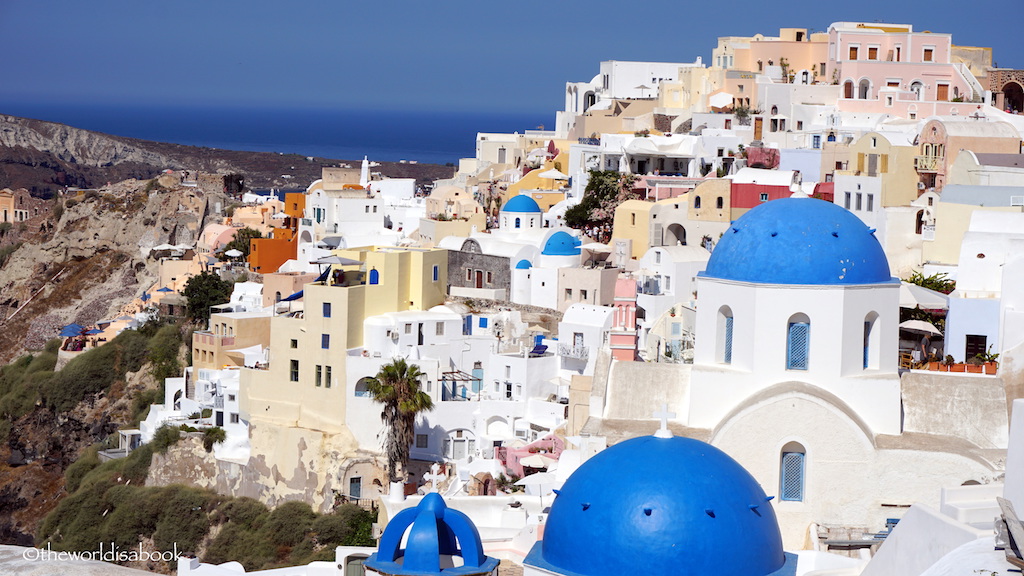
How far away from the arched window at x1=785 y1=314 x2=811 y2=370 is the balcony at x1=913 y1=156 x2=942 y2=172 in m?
21.0

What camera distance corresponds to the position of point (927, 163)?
1687 inches

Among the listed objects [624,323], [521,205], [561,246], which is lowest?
[624,323]

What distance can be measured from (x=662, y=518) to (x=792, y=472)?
25.1 feet

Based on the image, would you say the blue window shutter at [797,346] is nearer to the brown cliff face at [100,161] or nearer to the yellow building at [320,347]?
the yellow building at [320,347]

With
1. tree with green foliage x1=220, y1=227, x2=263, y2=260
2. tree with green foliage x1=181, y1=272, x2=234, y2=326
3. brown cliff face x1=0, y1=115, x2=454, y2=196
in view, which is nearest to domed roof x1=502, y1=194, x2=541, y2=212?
tree with green foliage x1=181, y1=272, x2=234, y2=326

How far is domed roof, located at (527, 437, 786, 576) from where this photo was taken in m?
15.9

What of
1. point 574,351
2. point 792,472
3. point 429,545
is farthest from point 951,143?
point 429,545

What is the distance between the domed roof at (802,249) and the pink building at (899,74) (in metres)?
28.6

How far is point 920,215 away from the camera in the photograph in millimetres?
39844

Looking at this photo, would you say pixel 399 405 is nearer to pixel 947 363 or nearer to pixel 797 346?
pixel 947 363

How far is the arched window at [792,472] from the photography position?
75.5ft

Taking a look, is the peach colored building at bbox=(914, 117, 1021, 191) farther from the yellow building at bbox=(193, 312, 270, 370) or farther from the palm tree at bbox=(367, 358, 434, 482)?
the yellow building at bbox=(193, 312, 270, 370)

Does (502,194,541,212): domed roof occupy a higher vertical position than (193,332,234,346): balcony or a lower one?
higher

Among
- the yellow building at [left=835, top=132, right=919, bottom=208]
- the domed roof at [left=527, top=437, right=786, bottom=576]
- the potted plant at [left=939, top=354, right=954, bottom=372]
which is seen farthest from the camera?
the yellow building at [left=835, top=132, right=919, bottom=208]
